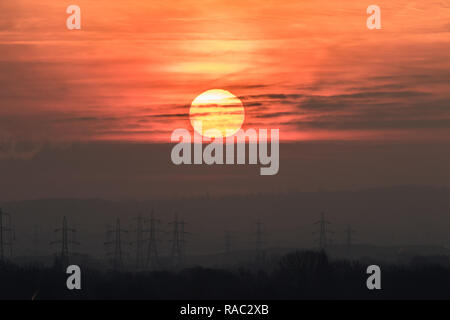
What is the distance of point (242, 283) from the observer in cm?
7275

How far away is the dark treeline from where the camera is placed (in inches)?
2667

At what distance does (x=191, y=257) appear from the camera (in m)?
113

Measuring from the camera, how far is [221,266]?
8438 cm

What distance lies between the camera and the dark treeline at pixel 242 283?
67750mm

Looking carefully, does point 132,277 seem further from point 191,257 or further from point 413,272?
point 191,257
